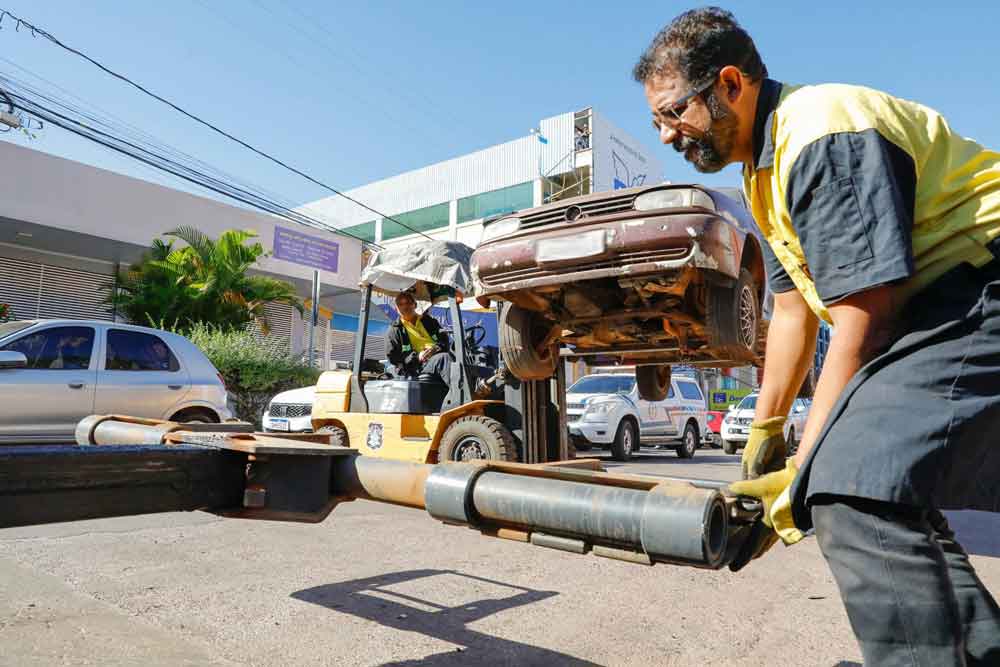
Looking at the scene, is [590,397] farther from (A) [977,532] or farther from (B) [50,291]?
(B) [50,291]

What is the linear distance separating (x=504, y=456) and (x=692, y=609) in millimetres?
2626

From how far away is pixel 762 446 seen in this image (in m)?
1.97

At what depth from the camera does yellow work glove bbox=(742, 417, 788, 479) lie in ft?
6.45

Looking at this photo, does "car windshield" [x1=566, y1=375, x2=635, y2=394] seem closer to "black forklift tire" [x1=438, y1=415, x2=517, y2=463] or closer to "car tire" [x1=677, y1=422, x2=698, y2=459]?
"car tire" [x1=677, y1=422, x2=698, y2=459]

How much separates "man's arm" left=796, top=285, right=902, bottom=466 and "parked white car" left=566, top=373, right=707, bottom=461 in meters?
9.19

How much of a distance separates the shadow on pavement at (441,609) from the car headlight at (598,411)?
8.31 meters

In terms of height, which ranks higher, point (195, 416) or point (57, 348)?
point (57, 348)

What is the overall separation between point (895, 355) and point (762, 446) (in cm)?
76

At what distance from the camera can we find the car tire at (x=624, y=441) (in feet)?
39.2

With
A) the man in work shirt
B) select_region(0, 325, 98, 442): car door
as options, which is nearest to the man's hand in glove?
the man in work shirt

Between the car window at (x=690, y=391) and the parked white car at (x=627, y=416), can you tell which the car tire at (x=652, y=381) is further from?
the car window at (x=690, y=391)

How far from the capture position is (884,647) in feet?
3.75

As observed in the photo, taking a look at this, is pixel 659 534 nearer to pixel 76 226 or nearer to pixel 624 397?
pixel 624 397

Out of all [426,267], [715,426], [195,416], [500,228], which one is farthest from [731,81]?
[715,426]
